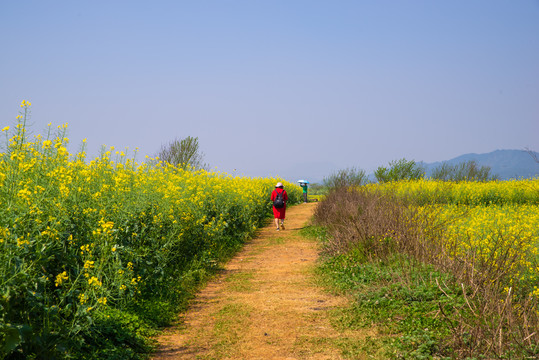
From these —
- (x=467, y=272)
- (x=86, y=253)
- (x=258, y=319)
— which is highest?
(x=86, y=253)

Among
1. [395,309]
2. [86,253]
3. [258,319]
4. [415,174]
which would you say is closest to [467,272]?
[395,309]

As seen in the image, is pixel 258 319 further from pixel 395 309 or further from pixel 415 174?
pixel 415 174

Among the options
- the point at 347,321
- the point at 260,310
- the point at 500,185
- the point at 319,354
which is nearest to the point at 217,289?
the point at 260,310

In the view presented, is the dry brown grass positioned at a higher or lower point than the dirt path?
higher

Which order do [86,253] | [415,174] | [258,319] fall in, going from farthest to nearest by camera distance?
[415,174]
[258,319]
[86,253]

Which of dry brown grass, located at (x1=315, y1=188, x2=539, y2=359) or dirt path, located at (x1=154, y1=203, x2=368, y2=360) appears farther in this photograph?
dirt path, located at (x1=154, y1=203, x2=368, y2=360)

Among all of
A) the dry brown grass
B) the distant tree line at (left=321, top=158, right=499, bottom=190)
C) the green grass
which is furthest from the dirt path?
the distant tree line at (left=321, top=158, right=499, bottom=190)

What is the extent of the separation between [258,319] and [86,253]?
2.55 meters

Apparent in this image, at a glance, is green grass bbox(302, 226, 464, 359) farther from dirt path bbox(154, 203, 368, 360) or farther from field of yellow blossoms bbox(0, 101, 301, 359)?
field of yellow blossoms bbox(0, 101, 301, 359)

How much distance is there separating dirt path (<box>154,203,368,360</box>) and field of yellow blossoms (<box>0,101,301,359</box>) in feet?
1.64

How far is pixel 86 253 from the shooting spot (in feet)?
17.6

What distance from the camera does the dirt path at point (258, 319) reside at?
522cm

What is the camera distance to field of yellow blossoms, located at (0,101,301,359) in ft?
12.7

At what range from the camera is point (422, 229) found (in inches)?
289
